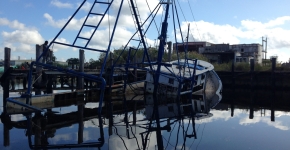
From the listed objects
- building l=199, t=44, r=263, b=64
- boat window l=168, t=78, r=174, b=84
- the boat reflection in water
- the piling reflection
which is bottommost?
the boat reflection in water

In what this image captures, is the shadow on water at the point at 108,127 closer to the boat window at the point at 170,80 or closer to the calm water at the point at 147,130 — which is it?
the calm water at the point at 147,130

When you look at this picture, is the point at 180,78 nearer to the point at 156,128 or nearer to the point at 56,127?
the point at 156,128

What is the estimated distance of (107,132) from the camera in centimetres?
1127

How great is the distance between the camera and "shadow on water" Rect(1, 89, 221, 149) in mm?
9742

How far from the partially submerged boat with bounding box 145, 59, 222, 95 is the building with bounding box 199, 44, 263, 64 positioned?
3234 cm

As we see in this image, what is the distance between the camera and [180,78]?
22.4 meters

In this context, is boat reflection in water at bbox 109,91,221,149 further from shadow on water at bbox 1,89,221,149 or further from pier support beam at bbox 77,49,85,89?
pier support beam at bbox 77,49,85,89

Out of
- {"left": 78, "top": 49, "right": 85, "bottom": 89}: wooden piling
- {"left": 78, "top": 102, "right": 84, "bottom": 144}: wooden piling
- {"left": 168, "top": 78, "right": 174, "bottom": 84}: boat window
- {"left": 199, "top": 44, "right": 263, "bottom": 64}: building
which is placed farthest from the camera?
{"left": 199, "top": 44, "right": 263, "bottom": 64}: building

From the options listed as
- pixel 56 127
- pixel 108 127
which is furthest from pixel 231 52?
pixel 56 127

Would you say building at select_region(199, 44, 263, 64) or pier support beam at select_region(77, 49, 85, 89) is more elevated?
building at select_region(199, 44, 263, 64)

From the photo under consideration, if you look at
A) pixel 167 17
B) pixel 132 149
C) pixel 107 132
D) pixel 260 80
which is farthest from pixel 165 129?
pixel 260 80

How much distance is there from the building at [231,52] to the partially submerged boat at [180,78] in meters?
32.3

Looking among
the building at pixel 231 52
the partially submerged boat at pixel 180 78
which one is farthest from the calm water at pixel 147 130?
the building at pixel 231 52

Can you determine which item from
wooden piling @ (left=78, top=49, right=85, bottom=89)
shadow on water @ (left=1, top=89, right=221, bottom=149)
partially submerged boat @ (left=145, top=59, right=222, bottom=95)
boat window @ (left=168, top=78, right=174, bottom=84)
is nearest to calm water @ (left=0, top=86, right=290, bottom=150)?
shadow on water @ (left=1, top=89, right=221, bottom=149)
